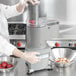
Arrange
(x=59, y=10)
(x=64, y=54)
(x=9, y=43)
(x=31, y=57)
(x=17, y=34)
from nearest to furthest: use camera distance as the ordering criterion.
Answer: (x=31, y=57), (x=9, y=43), (x=64, y=54), (x=17, y=34), (x=59, y=10)

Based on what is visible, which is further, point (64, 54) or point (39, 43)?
point (64, 54)

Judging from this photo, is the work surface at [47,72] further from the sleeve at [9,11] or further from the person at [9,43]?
the sleeve at [9,11]

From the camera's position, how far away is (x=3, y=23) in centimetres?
208

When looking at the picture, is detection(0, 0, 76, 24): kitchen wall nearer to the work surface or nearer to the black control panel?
the black control panel

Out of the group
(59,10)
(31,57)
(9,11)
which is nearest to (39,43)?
(31,57)

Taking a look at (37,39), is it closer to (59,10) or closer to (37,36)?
(37,36)

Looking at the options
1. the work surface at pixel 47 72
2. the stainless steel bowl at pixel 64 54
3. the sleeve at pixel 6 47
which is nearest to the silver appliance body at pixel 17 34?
the stainless steel bowl at pixel 64 54

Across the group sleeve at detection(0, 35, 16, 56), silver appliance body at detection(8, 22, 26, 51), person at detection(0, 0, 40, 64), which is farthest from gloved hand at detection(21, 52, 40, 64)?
silver appliance body at detection(8, 22, 26, 51)

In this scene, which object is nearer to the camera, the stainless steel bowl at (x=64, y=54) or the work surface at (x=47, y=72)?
Result: the work surface at (x=47, y=72)

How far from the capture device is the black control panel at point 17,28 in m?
2.76

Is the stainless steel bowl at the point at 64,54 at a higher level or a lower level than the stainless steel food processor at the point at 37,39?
lower

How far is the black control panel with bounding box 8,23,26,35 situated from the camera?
2.76 meters

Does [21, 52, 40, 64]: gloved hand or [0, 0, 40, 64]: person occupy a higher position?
[0, 0, 40, 64]: person

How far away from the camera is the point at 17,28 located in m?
2.78
